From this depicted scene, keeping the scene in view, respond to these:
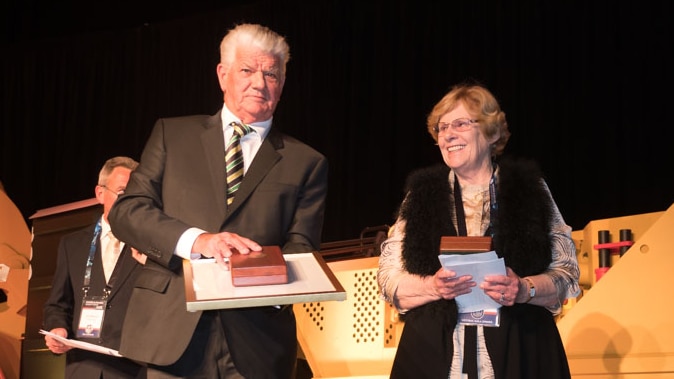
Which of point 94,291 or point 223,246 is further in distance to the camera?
point 94,291

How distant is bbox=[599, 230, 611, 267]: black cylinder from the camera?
3615 millimetres

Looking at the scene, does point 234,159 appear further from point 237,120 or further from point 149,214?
point 149,214

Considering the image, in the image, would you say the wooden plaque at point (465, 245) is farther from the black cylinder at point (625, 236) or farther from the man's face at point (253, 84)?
the black cylinder at point (625, 236)

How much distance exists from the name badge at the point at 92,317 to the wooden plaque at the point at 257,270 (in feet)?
5.68

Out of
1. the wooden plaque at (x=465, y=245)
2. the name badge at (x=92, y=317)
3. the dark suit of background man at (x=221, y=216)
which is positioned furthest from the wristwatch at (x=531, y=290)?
the name badge at (x=92, y=317)

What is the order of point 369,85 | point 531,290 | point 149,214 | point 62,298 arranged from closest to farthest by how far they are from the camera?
point 149,214 → point 531,290 → point 62,298 → point 369,85

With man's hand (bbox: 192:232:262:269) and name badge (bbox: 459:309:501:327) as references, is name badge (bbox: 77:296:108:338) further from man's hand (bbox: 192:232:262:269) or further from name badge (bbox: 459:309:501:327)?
name badge (bbox: 459:309:501:327)

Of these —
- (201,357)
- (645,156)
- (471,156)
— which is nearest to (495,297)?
(471,156)

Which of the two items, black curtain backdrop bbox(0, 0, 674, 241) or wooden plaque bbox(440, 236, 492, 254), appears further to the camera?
black curtain backdrop bbox(0, 0, 674, 241)

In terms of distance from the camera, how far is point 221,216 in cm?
241

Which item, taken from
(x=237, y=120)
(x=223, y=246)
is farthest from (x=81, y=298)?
(x=223, y=246)

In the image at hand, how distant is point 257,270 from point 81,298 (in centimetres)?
199

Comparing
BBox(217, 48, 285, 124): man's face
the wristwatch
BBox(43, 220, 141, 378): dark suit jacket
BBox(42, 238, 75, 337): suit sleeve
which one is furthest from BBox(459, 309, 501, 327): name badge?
BBox(42, 238, 75, 337): suit sleeve

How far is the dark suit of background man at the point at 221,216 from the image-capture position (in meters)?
2.29
